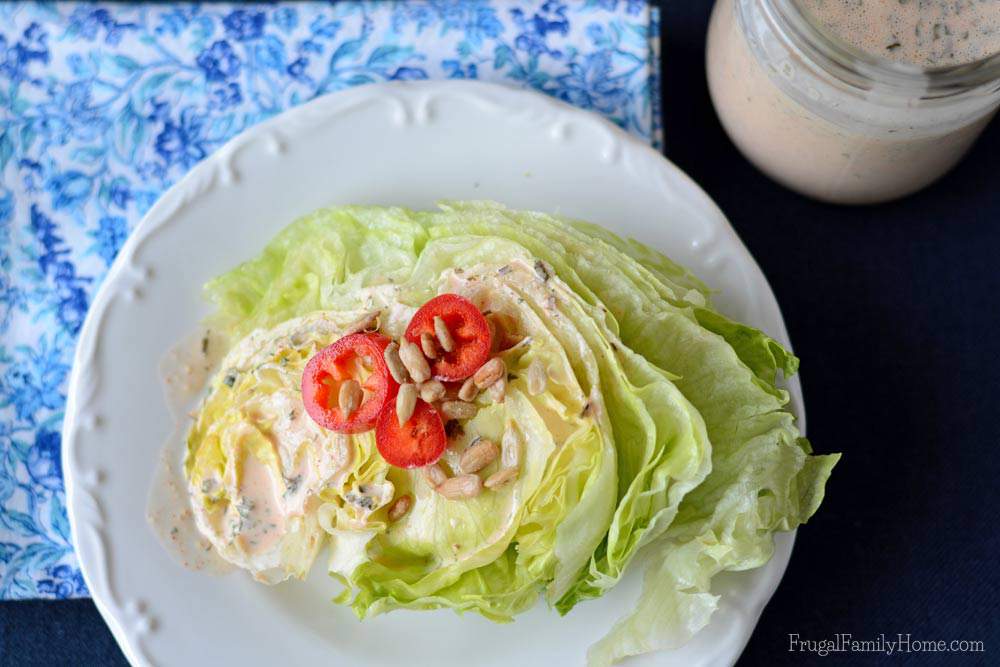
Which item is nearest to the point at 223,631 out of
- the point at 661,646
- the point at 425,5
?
the point at 661,646

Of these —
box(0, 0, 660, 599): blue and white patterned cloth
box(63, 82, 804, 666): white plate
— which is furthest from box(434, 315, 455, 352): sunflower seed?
box(0, 0, 660, 599): blue and white patterned cloth

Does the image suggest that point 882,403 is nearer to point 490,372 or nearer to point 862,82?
point 862,82

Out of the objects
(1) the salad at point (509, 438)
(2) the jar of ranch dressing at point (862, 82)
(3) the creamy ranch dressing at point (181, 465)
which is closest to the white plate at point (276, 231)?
(3) the creamy ranch dressing at point (181, 465)

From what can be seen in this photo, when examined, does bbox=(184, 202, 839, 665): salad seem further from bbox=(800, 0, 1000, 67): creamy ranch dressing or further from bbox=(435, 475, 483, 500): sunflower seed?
bbox=(800, 0, 1000, 67): creamy ranch dressing

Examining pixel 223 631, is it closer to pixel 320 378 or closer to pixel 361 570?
pixel 361 570

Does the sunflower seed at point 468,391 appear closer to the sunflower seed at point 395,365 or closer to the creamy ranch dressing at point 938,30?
the sunflower seed at point 395,365

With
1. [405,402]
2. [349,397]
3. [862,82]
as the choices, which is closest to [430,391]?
[405,402]
